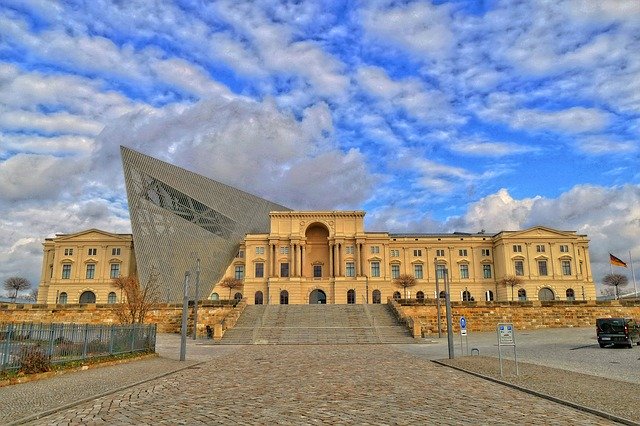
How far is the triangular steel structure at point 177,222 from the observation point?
68.8 m

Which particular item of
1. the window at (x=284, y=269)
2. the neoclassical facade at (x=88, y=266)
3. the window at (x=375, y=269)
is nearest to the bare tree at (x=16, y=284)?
the neoclassical facade at (x=88, y=266)

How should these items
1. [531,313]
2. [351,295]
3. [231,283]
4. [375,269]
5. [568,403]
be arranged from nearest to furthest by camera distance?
1. [568,403]
2. [531,313]
3. [231,283]
4. [351,295]
5. [375,269]

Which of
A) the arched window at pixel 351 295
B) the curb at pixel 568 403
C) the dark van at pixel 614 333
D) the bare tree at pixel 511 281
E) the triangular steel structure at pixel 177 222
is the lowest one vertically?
the curb at pixel 568 403

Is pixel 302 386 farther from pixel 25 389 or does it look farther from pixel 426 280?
pixel 426 280

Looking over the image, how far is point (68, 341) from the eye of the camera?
64.4ft

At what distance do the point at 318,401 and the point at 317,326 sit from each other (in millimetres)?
34639

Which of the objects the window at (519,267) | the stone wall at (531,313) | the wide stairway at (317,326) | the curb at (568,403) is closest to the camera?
the curb at (568,403)

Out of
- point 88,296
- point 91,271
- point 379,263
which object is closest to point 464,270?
point 379,263

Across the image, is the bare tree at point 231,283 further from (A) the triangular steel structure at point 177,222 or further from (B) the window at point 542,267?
(B) the window at point 542,267

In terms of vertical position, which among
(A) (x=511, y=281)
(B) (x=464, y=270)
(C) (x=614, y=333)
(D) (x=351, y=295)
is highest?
(B) (x=464, y=270)

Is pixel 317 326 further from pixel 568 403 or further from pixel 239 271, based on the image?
pixel 239 271

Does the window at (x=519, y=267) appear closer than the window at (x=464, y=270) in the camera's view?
Yes

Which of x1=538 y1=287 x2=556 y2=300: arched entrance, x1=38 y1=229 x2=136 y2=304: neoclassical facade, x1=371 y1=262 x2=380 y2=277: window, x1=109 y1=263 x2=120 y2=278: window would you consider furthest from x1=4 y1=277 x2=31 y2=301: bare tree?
x1=538 y1=287 x2=556 y2=300: arched entrance

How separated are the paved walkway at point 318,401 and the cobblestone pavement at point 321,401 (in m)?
0.02
